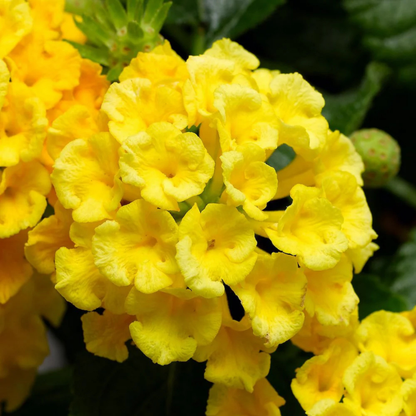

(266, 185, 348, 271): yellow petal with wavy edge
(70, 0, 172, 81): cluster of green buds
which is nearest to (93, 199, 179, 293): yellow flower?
(266, 185, 348, 271): yellow petal with wavy edge

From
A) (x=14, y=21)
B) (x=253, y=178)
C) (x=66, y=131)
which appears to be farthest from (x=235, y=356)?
(x=14, y=21)

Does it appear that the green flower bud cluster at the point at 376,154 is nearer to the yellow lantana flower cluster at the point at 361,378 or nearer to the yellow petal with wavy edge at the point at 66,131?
the yellow lantana flower cluster at the point at 361,378

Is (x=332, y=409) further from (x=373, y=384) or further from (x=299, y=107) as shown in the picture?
(x=299, y=107)

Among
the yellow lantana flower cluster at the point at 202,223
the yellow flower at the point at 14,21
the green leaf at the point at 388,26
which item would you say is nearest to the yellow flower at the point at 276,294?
the yellow lantana flower cluster at the point at 202,223

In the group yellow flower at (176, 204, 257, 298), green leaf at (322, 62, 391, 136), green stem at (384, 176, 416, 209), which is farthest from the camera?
green stem at (384, 176, 416, 209)

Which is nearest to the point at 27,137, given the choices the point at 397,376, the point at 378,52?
the point at 397,376

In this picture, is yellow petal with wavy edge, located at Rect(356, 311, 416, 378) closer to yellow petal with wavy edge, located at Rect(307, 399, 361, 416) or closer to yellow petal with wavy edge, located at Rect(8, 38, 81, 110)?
yellow petal with wavy edge, located at Rect(307, 399, 361, 416)

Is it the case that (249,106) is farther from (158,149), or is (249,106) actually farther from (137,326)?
(137,326)
